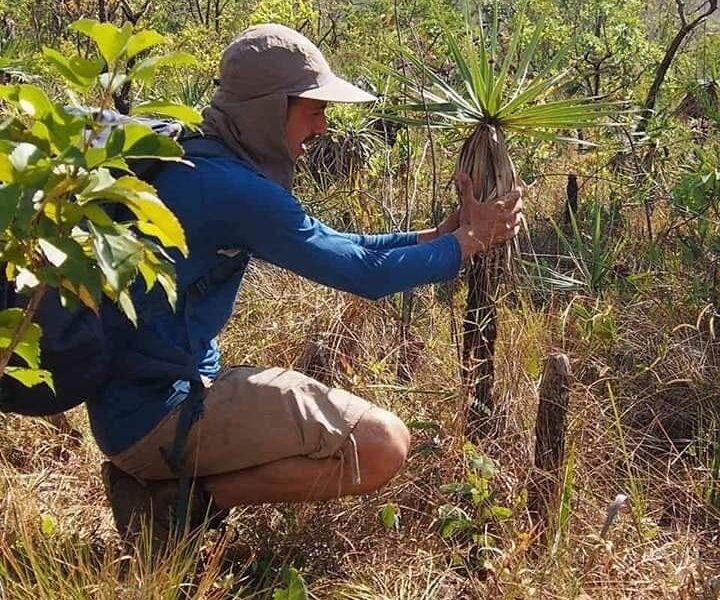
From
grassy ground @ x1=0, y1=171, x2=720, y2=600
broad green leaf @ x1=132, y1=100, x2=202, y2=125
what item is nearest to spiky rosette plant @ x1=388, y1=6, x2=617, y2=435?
grassy ground @ x1=0, y1=171, x2=720, y2=600

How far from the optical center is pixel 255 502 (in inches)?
107

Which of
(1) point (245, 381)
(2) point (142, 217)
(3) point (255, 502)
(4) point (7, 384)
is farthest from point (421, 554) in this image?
(2) point (142, 217)

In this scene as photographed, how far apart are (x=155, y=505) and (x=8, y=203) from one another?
1.59 m

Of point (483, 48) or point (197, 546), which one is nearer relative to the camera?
point (197, 546)

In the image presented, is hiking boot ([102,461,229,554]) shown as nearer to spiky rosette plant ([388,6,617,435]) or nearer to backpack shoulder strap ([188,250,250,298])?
backpack shoulder strap ([188,250,250,298])

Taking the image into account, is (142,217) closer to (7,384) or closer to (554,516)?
(7,384)

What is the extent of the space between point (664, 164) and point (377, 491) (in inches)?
138

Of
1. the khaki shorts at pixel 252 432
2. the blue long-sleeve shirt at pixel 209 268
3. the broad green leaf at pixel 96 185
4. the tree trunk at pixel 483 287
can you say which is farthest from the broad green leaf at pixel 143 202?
the tree trunk at pixel 483 287

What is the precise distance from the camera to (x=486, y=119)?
2855 mm

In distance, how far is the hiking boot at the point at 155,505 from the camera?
263 centimetres

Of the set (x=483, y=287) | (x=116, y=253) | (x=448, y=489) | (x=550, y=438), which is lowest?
(x=448, y=489)

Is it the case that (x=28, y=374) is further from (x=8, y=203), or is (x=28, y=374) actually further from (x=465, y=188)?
(x=465, y=188)

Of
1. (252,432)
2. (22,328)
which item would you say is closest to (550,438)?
(252,432)

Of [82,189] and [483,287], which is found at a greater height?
[82,189]
